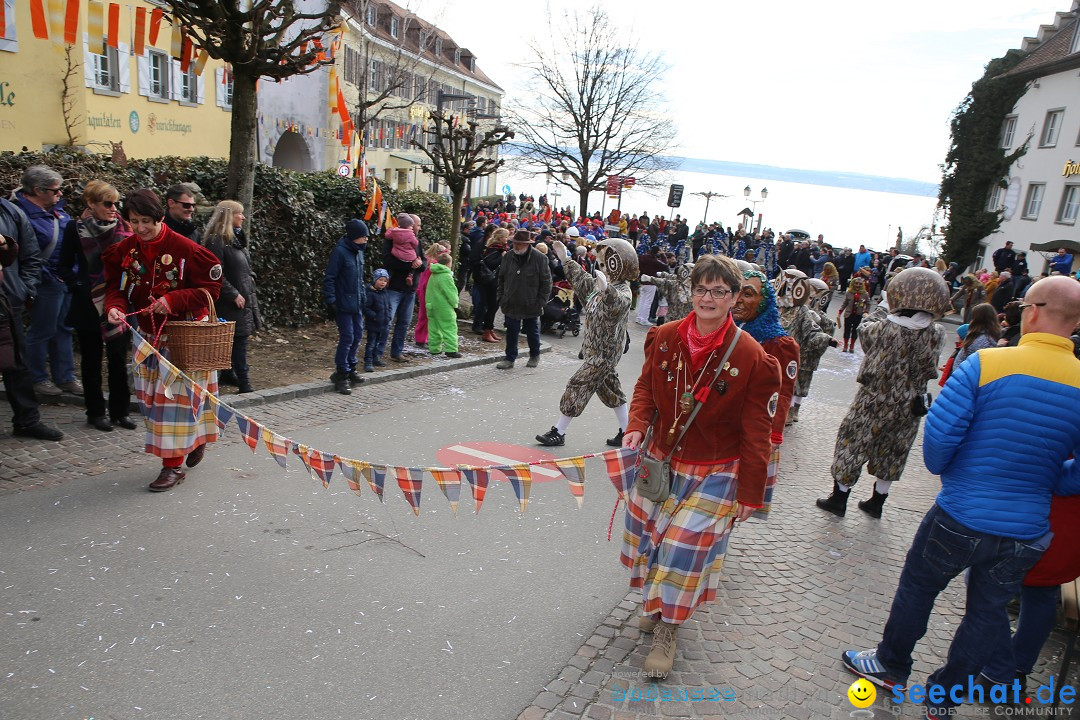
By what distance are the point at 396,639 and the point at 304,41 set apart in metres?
7.63

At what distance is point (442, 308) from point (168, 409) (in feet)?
19.0

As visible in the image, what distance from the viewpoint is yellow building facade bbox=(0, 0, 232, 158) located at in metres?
16.0

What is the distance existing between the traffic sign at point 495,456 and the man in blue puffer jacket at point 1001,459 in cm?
343

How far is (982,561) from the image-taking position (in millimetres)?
3154

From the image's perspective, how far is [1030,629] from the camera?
3.52 meters

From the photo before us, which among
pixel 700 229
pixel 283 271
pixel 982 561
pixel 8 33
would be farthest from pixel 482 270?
pixel 700 229

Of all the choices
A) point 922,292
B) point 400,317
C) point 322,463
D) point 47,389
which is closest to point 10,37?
point 400,317

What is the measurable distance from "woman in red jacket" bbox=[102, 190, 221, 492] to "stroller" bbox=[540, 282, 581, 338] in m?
8.84

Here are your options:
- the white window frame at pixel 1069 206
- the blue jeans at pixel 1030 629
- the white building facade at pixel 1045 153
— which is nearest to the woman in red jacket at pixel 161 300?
the blue jeans at pixel 1030 629

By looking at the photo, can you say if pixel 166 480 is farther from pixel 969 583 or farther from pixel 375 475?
pixel 969 583

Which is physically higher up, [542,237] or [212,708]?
[542,237]

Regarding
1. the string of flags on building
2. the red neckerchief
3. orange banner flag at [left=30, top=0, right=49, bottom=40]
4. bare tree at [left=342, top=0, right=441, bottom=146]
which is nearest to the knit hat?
orange banner flag at [left=30, top=0, right=49, bottom=40]

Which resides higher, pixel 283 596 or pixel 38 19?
pixel 38 19

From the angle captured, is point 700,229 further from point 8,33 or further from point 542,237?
point 8,33
